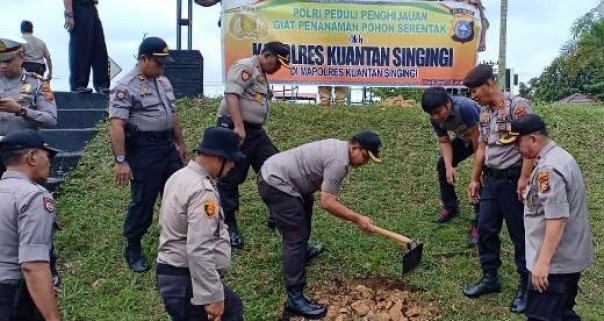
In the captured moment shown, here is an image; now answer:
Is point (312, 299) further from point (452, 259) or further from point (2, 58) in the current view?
point (2, 58)

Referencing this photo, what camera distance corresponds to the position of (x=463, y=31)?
9523 millimetres

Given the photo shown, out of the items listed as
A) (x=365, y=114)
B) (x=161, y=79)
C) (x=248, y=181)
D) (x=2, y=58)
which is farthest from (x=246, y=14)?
(x=2, y=58)

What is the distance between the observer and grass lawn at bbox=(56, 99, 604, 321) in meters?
4.91

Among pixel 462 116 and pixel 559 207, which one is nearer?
pixel 559 207

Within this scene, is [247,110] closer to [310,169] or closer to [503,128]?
[310,169]

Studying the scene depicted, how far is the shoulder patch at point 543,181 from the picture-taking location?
351 cm

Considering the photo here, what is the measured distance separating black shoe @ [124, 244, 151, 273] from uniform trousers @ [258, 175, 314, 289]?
1339 millimetres

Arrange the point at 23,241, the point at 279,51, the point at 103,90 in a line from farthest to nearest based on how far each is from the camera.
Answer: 1. the point at 103,90
2. the point at 279,51
3. the point at 23,241

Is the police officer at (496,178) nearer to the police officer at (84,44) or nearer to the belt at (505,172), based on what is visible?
the belt at (505,172)

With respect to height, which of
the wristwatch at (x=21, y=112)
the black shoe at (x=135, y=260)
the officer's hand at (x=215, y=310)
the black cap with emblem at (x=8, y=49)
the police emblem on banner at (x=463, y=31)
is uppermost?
the police emblem on banner at (x=463, y=31)

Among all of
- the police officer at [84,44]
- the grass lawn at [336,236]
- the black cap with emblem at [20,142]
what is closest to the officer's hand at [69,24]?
the police officer at [84,44]

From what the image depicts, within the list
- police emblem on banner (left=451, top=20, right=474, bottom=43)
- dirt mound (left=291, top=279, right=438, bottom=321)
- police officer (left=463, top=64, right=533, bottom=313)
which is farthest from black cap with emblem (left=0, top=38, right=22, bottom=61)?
police emblem on banner (left=451, top=20, right=474, bottom=43)

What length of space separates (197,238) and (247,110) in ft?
7.86

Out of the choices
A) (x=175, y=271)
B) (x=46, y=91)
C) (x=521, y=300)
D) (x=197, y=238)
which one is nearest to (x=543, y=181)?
(x=521, y=300)
